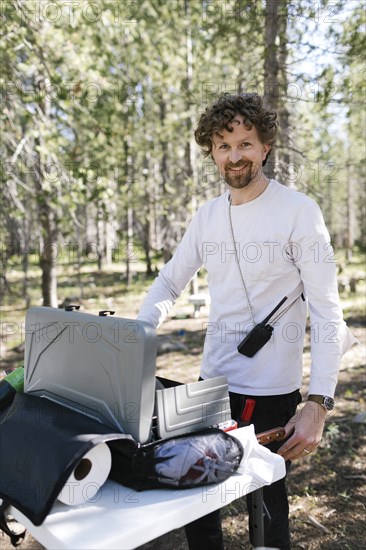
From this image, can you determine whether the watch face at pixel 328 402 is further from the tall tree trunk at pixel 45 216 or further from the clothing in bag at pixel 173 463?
the tall tree trunk at pixel 45 216

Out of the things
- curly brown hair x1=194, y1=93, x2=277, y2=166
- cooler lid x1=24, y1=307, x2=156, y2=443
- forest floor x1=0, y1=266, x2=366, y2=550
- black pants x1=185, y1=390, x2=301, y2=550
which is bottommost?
forest floor x1=0, y1=266, x2=366, y2=550

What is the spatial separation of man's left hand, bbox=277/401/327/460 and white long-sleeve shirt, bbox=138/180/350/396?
94 millimetres

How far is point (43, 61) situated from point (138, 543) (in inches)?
228

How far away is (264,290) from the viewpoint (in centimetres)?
218

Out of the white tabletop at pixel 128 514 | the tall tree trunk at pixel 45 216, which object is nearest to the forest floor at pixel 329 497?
the white tabletop at pixel 128 514

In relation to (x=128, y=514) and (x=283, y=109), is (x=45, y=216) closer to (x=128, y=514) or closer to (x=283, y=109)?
(x=283, y=109)

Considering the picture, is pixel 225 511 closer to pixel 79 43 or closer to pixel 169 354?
pixel 169 354

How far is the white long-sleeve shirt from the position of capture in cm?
204

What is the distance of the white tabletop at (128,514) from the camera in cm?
132

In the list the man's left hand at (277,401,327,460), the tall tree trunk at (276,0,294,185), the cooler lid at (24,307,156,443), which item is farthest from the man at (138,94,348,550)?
the tall tree trunk at (276,0,294,185)

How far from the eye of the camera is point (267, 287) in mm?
2178

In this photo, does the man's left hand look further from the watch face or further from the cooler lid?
the cooler lid

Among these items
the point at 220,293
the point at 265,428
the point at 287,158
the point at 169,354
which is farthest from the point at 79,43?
the point at 265,428

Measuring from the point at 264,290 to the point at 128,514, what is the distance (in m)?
1.08
